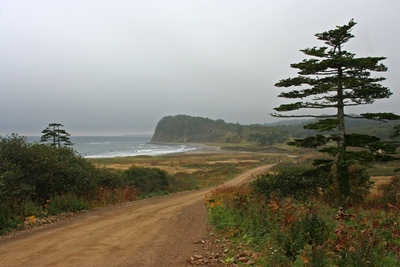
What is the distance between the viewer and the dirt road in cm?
582

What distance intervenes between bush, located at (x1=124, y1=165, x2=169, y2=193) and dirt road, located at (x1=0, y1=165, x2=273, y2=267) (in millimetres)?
10961

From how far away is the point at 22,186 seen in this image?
10.3m

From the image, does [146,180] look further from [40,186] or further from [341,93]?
[341,93]

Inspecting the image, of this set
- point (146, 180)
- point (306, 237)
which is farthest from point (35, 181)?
point (306, 237)

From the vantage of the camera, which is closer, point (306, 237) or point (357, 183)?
point (306, 237)

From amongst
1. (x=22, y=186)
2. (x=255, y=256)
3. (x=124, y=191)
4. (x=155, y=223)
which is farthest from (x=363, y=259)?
(x=124, y=191)

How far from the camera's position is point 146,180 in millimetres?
22438

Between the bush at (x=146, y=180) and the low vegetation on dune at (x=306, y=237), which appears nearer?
the low vegetation on dune at (x=306, y=237)

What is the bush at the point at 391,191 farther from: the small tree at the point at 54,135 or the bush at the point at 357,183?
the small tree at the point at 54,135

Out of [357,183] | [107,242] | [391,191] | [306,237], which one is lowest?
[391,191]

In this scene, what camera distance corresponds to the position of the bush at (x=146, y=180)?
2150 centimetres

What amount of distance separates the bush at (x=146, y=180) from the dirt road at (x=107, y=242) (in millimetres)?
10961

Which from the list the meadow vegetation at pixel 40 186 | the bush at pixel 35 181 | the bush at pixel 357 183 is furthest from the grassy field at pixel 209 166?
the bush at pixel 357 183

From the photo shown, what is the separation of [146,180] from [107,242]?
15.6 meters
